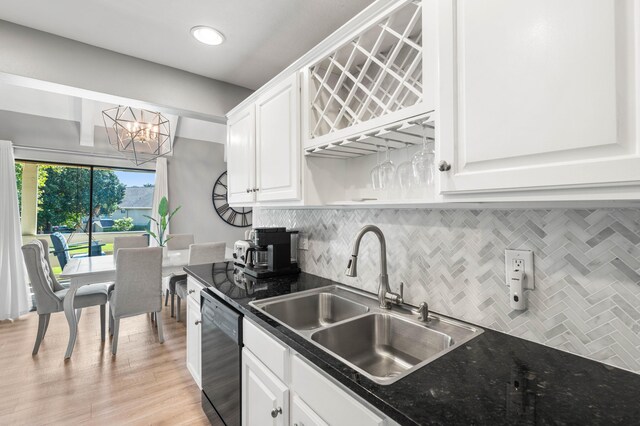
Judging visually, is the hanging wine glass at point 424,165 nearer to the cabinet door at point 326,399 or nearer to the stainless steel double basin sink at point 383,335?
the stainless steel double basin sink at point 383,335

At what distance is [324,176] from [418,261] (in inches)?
27.1

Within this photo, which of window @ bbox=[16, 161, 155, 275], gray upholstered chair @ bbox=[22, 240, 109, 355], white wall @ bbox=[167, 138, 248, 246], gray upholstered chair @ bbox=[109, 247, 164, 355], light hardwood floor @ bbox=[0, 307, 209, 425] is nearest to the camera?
light hardwood floor @ bbox=[0, 307, 209, 425]

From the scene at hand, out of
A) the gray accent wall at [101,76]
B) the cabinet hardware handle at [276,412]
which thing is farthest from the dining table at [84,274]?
the cabinet hardware handle at [276,412]

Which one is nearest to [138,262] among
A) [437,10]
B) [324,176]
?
[324,176]

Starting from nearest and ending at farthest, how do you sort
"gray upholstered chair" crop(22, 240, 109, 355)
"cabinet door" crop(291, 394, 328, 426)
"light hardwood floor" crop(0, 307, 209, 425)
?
"cabinet door" crop(291, 394, 328, 426) < "light hardwood floor" crop(0, 307, 209, 425) < "gray upholstered chair" crop(22, 240, 109, 355)

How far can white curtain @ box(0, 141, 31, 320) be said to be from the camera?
345cm

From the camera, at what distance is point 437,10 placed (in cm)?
93

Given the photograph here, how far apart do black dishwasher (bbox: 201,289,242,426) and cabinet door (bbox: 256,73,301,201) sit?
2.32 ft

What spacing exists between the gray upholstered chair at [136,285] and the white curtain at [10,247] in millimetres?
1687

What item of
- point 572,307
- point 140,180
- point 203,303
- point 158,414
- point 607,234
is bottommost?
point 158,414

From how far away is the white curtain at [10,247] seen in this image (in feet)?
11.3

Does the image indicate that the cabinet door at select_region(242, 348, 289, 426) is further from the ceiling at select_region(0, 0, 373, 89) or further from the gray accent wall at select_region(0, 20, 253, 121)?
the gray accent wall at select_region(0, 20, 253, 121)

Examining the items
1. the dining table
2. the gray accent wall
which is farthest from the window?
the gray accent wall

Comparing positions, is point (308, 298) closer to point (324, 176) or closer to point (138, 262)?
point (324, 176)
